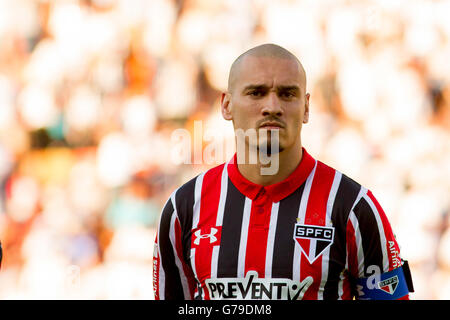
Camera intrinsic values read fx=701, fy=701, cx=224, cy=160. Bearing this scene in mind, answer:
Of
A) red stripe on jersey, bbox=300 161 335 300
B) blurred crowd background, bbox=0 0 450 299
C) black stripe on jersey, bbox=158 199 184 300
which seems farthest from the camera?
blurred crowd background, bbox=0 0 450 299

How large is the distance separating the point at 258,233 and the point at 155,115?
285cm

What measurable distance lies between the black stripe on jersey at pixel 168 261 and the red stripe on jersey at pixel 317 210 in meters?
0.43

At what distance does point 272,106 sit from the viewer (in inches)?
77.4

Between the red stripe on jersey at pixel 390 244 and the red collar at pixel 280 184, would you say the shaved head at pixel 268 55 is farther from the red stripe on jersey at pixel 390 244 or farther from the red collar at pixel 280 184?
the red stripe on jersey at pixel 390 244

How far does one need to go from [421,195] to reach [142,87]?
6.61 feet

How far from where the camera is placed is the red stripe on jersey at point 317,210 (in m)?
1.92

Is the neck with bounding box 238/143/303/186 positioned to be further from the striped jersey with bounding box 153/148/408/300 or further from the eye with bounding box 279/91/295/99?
the eye with bounding box 279/91/295/99

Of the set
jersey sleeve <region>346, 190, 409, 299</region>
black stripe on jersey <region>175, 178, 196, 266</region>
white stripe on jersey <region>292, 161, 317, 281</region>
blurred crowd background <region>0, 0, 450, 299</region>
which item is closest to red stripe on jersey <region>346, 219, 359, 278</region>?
jersey sleeve <region>346, 190, 409, 299</region>

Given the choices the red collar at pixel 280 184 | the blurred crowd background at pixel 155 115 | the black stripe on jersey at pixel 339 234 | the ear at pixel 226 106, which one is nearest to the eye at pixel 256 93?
the ear at pixel 226 106

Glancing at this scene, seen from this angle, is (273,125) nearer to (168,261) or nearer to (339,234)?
(339,234)

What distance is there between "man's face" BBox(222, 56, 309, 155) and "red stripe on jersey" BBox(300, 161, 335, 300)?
0.41 ft

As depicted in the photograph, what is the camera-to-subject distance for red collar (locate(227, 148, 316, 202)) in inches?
81.0
